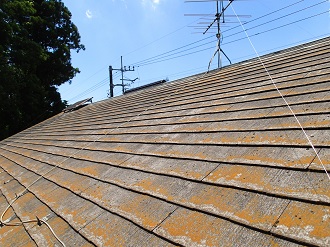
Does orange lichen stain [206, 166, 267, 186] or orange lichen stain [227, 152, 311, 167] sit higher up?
orange lichen stain [227, 152, 311, 167]

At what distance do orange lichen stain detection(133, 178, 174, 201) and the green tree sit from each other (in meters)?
16.2

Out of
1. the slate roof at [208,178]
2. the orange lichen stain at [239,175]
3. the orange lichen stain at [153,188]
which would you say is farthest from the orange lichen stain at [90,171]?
the orange lichen stain at [239,175]

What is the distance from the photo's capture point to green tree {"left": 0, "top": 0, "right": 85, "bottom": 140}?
52.0 feet

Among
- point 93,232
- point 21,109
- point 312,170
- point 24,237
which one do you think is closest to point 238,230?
point 312,170

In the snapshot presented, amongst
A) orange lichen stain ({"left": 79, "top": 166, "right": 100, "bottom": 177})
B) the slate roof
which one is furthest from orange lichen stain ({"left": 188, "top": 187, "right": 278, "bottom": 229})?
orange lichen stain ({"left": 79, "top": 166, "right": 100, "bottom": 177})

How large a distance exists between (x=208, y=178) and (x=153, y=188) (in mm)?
466

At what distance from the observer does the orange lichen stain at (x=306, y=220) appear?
1.08 m

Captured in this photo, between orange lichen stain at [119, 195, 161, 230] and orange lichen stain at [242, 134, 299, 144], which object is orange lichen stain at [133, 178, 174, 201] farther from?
orange lichen stain at [242, 134, 299, 144]

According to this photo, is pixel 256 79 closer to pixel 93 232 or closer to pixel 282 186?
pixel 282 186

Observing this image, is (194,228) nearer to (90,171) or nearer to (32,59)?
(90,171)

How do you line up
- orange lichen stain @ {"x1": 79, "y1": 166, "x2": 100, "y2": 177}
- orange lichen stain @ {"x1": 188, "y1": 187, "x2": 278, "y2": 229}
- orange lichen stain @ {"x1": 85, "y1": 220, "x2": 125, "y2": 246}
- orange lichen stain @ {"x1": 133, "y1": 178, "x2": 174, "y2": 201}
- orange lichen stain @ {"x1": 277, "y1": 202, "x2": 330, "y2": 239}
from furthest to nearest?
orange lichen stain @ {"x1": 79, "y1": 166, "x2": 100, "y2": 177} < orange lichen stain @ {"x1": 133, "y1": 178, "x2": 174, "y2": 201} < orange lichen stain @ {"x1": 85, "y1": 220, "x2": 125, "y2": 246} < orange lichen stain @ {"x1": 188, "y1": 187, "x2": 278, "y2": 229} < orange lichen stain @ {"x1": 277, "y1": 202, "x2": 330, "y2": 239}

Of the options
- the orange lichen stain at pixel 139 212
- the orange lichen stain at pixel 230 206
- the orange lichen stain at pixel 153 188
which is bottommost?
the orange lichen stain at pixel 139 212

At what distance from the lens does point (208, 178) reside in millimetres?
1857

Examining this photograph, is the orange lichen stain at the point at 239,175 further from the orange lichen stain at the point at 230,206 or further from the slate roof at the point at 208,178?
the orange lichen stain at the point at 230,206
